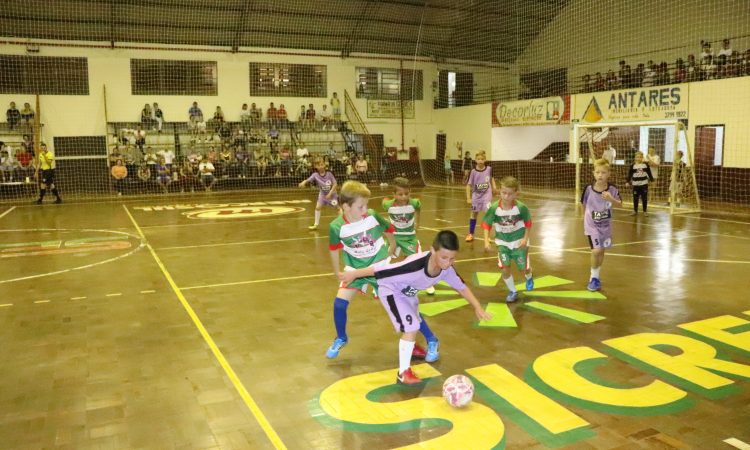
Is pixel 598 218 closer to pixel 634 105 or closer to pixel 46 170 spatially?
pixel 634 105

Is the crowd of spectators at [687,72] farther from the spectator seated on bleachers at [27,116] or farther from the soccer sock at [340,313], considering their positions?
the spectator seated on bleachers at [27,116]

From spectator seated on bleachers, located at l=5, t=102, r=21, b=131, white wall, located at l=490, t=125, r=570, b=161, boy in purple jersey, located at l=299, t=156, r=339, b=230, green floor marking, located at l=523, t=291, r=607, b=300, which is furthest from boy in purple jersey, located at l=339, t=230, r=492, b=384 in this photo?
white wall, located at l=490, t=125, r=570, b=161

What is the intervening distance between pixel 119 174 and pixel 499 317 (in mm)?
22877

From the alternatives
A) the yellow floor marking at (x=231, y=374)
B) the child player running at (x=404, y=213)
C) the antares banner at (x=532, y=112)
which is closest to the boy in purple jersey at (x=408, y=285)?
the yellow floor marking at (x=231, y=374)

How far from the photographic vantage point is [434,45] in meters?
36.0

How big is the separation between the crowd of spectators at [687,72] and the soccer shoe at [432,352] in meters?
20.0

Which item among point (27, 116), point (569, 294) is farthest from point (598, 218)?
point (27, 116)

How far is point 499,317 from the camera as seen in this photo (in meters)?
7.70

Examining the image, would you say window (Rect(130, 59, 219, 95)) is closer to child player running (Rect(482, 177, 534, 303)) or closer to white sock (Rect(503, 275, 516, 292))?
child player running (Rect(482, 177, 534, 303))

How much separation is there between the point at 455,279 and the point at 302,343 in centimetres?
224

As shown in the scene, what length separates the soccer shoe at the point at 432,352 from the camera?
627 centimetres

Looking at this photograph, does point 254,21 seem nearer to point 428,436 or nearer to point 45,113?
point 45,113

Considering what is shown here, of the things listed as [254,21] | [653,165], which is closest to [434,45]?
[254,21]

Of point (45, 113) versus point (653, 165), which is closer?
point (653, 165)
